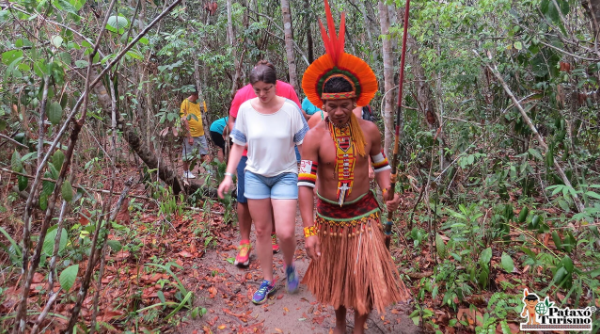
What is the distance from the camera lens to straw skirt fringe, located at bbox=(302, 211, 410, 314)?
2.40 metres

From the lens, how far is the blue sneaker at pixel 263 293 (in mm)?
3246

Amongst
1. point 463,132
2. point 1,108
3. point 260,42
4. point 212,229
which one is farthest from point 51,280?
point 260,42

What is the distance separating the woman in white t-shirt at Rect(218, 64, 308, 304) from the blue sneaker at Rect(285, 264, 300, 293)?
104mm

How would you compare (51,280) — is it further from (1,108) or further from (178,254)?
(1,108)

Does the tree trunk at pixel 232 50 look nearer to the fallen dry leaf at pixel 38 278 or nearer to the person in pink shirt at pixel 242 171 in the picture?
the person in pink shirt at pixel 242 171

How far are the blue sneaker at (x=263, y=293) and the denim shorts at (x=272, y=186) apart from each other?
0.81 meters

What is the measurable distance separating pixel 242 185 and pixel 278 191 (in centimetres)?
70

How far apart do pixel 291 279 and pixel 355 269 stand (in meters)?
1.02

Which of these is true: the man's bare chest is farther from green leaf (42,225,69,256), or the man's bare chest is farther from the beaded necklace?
green leaf (42,225,69,256)

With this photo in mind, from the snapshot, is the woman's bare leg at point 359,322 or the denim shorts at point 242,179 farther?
the denim shorts at point 242,179

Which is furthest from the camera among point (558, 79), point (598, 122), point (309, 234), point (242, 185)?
point (598, 122)

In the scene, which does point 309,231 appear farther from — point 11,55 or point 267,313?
point 11,55

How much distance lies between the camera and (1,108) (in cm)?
352

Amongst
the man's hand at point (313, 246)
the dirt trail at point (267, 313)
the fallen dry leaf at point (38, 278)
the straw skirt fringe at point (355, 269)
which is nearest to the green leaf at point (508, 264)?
the straw skirt fringe at point (355, 269)
